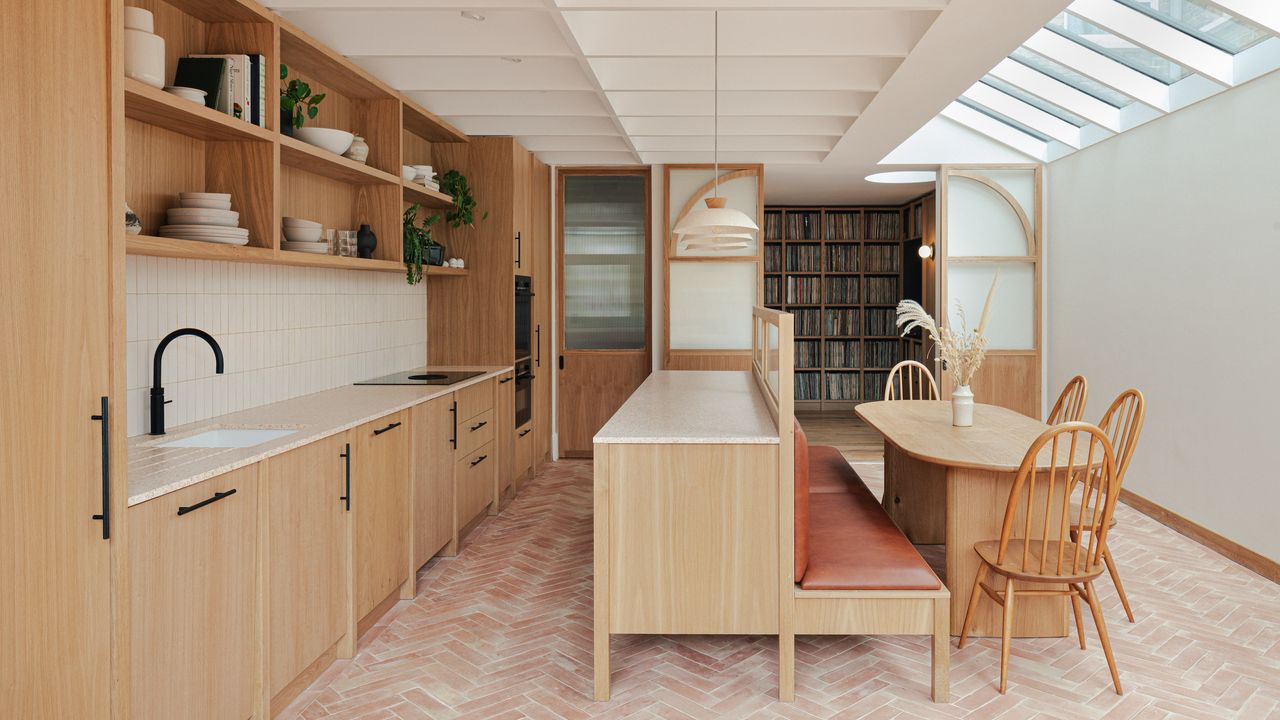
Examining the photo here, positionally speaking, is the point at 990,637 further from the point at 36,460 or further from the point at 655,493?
the point at 36,460

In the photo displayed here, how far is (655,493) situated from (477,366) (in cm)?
311

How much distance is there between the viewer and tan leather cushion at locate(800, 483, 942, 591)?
2.66 m

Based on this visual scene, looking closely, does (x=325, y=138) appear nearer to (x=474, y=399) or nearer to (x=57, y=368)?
(x=474, y=399)

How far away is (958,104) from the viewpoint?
20.6 ft

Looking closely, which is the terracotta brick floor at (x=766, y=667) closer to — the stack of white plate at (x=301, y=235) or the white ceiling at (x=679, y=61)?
the stack of white plate at (x=301, y=235)

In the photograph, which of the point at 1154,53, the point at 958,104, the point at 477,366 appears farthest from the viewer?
the point at 958,104

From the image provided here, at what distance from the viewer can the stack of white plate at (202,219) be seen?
273 cm

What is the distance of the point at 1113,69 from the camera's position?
4.86 m

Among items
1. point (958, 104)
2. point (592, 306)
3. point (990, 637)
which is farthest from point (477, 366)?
point (958, 104)

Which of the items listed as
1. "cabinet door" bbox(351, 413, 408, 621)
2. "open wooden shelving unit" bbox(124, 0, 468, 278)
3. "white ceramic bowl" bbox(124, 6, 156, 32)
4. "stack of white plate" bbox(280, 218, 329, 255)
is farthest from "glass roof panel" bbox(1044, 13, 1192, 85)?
"white ceramic bowl" bbox(124, 6, 156, 32)

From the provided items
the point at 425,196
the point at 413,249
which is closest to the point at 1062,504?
the point at 413,249

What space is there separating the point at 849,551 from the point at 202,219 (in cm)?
252

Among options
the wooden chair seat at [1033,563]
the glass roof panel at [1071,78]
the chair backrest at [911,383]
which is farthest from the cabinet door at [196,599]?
the glass roof panel at [1071,78]

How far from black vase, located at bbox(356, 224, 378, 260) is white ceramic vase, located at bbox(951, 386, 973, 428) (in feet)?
9.77
